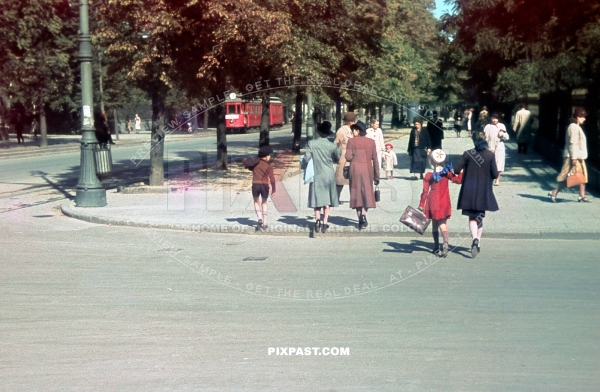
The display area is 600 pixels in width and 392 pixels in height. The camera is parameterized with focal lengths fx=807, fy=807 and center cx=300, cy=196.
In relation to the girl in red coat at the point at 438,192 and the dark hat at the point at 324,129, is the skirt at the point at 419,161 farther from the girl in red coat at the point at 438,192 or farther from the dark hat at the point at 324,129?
the girl in red coat at the point at 438,192

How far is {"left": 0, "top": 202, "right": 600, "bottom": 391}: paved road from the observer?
5.98 meters

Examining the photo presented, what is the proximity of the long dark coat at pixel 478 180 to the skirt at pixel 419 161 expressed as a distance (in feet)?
36.9

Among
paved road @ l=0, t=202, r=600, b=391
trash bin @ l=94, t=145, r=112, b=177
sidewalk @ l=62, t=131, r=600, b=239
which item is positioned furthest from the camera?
trash bin @ l=94, t=145, r=112, b=177

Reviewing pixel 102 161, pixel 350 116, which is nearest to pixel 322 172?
pixel 350 116

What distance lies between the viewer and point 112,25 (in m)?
20.3

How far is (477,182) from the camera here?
1133cm

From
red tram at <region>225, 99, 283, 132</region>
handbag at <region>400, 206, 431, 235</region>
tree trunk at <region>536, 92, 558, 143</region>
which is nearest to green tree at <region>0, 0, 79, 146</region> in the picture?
red tram at <region>225, 99, 283, 132</region>

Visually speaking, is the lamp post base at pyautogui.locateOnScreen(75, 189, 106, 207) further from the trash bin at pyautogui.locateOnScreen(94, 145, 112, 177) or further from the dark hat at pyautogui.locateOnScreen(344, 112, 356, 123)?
the dark hat at pyautogui.locateOnScreen(344, 112, 356, 123)

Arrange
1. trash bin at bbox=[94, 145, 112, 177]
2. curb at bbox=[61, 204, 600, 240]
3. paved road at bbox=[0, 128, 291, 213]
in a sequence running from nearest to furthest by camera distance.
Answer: curb at bbox=[61, 204, 600, 240]
trash bin at bbox=[94, 145, 112, 177]
paved road at bbox=[0, 128, 291, 213]

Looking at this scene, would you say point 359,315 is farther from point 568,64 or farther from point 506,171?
point 506,171

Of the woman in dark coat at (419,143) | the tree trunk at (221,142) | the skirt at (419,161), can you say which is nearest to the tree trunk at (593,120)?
the woman in dark coat at (419,143)

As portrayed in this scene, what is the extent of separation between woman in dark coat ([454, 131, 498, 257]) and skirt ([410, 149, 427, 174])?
1124cm

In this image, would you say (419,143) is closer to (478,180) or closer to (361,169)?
(361,169)

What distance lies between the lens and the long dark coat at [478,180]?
11281mm
